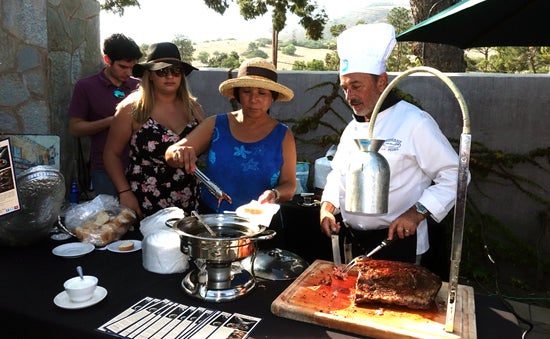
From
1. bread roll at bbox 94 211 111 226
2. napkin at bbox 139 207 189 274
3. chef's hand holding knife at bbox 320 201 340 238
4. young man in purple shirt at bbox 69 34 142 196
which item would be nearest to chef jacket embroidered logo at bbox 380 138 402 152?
chef's hand holding knife at bbox 320 201 340 238

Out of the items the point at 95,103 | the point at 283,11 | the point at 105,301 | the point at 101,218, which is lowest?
the point at 105,301

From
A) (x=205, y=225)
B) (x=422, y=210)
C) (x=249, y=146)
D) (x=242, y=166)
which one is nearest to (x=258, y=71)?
(x=249, y=146)

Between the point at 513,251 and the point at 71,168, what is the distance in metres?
4.30

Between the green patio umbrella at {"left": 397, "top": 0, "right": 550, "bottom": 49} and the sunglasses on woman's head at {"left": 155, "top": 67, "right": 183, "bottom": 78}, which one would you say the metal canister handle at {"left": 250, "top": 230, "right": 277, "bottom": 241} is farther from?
the green patio umbrella at {"left": 397, "top": 0, "right": 550, "bottom": 49}

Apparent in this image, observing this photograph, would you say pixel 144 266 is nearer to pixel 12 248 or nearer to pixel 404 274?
pixel 12 248

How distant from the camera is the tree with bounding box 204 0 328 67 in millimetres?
15500

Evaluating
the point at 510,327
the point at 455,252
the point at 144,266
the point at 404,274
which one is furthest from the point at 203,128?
the point at 510,327

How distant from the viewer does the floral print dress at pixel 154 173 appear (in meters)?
2.52

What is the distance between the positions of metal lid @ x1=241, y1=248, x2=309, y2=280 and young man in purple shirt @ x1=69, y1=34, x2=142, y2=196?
1830mm

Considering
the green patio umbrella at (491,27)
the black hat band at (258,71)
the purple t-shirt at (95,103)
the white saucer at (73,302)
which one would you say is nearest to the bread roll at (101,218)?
the white saucer at (73,302)

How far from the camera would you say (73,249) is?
2010 mm

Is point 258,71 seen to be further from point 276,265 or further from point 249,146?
point 276,265

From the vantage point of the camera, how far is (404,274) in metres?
1.61

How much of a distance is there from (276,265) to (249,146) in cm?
76
